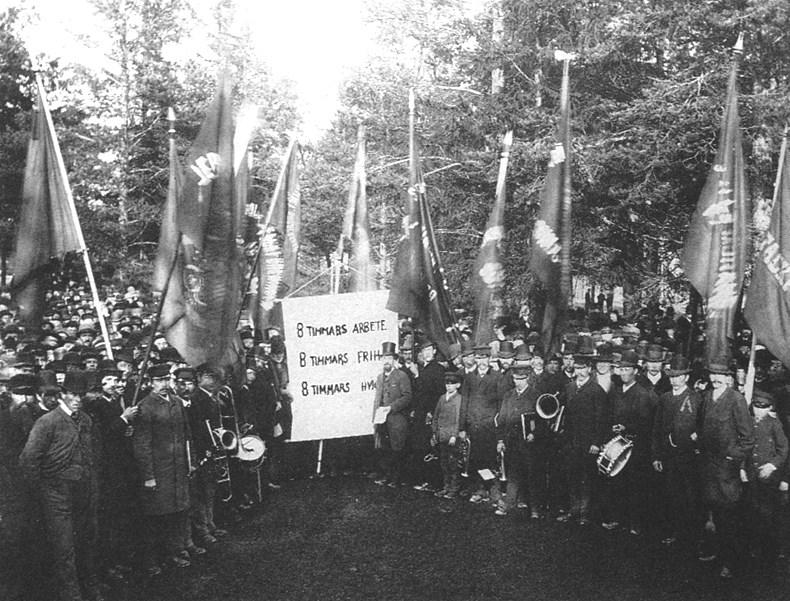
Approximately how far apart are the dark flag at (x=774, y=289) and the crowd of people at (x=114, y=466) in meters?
5.93

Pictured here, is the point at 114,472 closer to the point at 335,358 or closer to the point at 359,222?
the point at 335,358

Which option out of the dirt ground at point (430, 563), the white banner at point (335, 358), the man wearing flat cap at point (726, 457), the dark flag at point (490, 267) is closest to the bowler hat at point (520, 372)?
the dirt ground at point (430, 563)

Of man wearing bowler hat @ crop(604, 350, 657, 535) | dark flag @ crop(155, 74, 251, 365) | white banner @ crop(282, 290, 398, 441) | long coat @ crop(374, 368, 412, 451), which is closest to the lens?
dark flag @ crop(155, 74, 251, 365)

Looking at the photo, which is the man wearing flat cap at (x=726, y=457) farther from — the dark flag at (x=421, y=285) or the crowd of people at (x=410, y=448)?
the dark flag at (x=421, y=285)

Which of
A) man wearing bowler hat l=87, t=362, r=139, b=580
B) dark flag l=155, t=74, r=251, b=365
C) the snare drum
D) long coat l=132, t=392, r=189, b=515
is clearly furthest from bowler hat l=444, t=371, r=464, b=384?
man wearing bowler hat l=87, t=362, r=139, b=580

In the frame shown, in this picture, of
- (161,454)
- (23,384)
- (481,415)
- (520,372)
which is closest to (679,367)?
(520,372)

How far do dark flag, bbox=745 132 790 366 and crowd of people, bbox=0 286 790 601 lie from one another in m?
0.57

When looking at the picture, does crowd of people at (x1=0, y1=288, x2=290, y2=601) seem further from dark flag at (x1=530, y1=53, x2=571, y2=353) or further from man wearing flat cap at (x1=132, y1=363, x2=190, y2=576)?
dark flag at (x1=530, y1=53, x2=571, y2=353)

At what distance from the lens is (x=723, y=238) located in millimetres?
9516

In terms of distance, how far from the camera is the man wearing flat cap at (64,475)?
22.2 ft

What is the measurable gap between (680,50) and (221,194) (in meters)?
14.1

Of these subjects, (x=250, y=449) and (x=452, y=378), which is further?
(x=452, y=378)

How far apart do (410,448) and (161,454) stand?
4.58 meters

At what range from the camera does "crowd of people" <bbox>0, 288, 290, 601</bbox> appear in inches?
268
